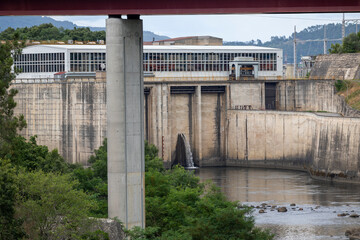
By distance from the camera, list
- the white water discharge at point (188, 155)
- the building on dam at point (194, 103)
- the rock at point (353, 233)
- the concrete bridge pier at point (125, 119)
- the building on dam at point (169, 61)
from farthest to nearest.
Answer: the building on dam at point (169, 61)
the white water discharge at point (188, 155)
the building on dam at point (194, 103)
the rock at point (353, 233)
the concrete bridge pier at point (125, 119)

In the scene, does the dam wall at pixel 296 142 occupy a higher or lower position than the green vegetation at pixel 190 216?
higher

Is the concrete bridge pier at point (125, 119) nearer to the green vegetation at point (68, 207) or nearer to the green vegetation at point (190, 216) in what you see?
the green vegetation at point (68, 207)

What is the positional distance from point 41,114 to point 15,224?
63.9 meters

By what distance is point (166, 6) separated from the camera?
39.3m

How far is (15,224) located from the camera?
119 ft

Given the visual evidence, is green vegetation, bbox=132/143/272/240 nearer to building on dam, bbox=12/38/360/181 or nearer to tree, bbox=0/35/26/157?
tree, bbox=0/35/26/157

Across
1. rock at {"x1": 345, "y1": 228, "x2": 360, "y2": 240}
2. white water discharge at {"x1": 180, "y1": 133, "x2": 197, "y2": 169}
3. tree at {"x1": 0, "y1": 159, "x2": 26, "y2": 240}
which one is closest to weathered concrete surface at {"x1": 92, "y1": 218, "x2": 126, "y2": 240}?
tree at {"x1": 0, "y1": 159, "x2": 26, "y2": 240}

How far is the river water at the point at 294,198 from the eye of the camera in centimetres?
6209

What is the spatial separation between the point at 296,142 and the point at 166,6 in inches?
2408

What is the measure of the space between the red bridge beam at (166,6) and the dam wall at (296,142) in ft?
164

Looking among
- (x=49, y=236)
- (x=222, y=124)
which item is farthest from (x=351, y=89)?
(x=49, y=236)

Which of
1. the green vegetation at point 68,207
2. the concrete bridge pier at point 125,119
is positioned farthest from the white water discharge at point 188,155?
the concrete bridge pier at point 125,119

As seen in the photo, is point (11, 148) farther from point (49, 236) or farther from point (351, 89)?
point (351, 89)

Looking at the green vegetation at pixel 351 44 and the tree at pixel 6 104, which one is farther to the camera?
the green vegetation at pixel 351 44
